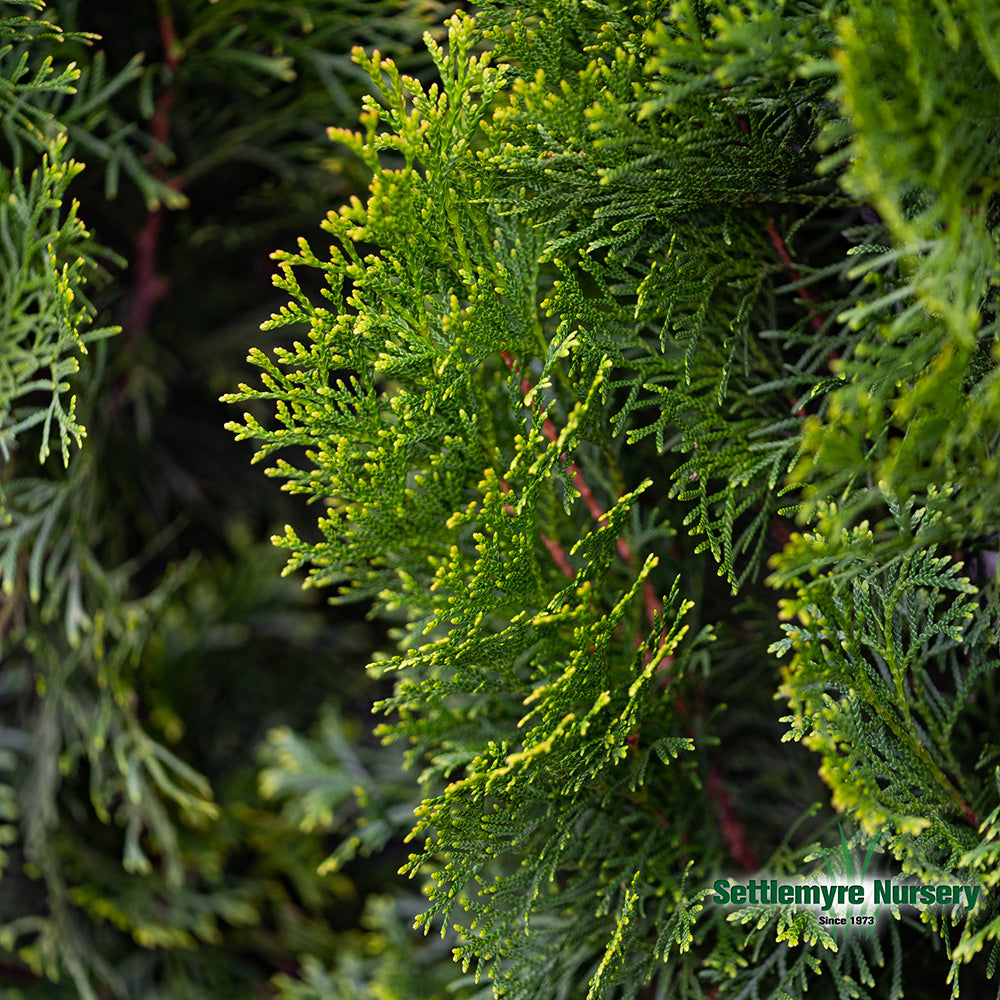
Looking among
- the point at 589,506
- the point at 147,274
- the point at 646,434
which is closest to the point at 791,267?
the point at 646,434

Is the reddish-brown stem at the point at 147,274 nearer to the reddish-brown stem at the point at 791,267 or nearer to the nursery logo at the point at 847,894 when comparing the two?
the reddish-brown stem at the point at 791,267

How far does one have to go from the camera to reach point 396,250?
3.31 ft

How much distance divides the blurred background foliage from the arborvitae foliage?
434 millimetres

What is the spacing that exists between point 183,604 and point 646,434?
52.0 inches

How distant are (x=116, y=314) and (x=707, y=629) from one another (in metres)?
1.40

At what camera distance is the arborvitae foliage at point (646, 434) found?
0.84 meters

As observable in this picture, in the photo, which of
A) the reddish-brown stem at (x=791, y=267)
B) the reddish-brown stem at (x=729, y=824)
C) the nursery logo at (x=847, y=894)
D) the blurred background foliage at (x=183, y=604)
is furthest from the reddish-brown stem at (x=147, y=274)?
the nursery logo at (x=847, y=894)

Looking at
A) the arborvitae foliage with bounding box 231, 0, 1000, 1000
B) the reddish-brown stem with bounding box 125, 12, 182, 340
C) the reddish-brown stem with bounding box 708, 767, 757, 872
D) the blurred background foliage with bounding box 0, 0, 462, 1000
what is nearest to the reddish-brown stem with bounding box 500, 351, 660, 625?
the arborvitae foliage with bounding box 231, 0, 1000, 1000

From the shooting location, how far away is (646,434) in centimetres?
103

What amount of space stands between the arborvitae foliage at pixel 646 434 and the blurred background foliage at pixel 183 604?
43cm

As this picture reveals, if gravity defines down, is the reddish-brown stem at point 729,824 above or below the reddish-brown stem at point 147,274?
below

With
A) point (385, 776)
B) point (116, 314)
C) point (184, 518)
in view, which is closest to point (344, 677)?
point (385, 776)

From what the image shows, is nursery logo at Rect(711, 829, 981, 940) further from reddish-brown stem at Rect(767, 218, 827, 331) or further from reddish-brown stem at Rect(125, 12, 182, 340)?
reddish-brown stem at Rect(125, 12, 182, 340)

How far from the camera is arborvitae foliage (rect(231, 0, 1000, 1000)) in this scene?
841 mm
